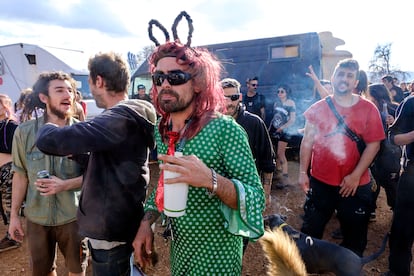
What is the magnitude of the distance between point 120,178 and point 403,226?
2420 millimetres

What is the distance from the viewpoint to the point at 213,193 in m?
1.17

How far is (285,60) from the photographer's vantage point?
7434mm

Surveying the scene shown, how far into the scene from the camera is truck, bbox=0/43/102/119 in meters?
10.7

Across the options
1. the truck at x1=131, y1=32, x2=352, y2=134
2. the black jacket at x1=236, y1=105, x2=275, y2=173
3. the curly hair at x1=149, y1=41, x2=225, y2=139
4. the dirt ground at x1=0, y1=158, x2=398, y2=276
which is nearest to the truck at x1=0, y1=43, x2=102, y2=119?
the truck at x1=131, y1=32, x2=352, y2=134

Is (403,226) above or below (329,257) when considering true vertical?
above

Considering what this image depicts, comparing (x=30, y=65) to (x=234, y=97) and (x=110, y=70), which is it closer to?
(x=234, y=97)

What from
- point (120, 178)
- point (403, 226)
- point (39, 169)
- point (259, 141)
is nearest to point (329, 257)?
point (403, 226)

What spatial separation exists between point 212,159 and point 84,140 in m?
0.62

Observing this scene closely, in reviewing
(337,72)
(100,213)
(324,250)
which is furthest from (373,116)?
(100,213)

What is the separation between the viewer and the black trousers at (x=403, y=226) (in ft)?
8.67

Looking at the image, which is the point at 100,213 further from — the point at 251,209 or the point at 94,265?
the point at 251,209

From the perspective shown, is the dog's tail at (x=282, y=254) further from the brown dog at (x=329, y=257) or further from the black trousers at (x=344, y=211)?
the black trousers at (x=344, y=211)

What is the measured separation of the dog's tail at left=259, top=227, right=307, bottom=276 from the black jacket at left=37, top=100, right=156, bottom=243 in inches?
33.4

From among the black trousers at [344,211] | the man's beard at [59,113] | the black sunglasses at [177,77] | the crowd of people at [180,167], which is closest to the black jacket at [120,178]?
the crowd of people at [180,167]
